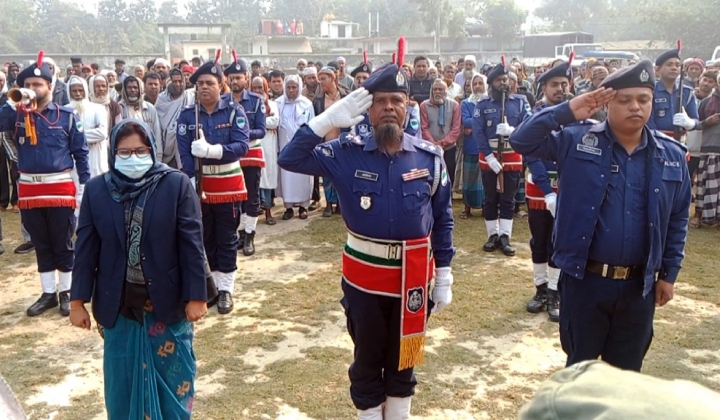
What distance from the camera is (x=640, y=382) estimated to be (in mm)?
879

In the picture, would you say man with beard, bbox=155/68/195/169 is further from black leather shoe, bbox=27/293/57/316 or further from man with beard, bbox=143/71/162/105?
black leather shoe, bbox=27/293/57/316

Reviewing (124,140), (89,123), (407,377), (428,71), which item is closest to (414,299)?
(407,377)

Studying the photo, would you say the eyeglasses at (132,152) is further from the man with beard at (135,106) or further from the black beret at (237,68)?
the man with beard at (135,106)

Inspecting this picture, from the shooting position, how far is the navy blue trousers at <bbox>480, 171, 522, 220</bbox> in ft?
25.3

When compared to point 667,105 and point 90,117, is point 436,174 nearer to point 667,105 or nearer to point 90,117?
A: point 90,117

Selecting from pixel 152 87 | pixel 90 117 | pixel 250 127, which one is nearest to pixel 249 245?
pixel 250 127

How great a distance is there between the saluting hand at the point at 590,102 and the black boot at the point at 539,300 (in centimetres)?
285

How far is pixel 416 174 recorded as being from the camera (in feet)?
12.0

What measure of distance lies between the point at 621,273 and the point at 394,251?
1222 mm

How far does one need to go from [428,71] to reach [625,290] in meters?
8.13

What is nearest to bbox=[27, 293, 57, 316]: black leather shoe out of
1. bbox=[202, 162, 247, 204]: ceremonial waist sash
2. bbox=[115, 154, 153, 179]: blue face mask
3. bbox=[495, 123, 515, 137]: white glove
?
bbox=[202, 162, 247, 204]: ceremonial waist sash

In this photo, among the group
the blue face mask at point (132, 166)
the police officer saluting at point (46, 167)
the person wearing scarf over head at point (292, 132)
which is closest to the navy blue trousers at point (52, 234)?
the police officer saluting at point (46, 167)

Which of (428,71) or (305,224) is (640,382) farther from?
(428,71)

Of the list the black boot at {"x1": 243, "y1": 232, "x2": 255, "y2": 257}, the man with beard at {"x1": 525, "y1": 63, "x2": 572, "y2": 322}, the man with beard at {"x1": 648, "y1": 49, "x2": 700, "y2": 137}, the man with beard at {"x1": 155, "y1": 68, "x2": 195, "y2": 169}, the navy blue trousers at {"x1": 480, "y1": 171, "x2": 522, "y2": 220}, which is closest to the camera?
the man with beard at {"x1": 525, "y1": 63, "x2": 572, "y2": 322}
